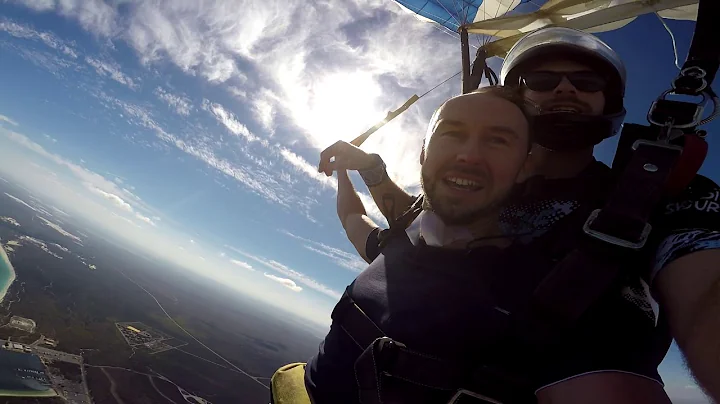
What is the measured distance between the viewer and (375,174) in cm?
307

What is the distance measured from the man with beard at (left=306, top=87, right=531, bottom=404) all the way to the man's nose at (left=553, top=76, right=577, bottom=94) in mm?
226

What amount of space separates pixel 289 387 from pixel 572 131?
7.64ft

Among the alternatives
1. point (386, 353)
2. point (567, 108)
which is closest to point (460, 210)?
point (386, 353)

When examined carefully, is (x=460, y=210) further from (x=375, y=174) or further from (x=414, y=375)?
(x=375, y=174)

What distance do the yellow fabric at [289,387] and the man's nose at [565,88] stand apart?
241 cm

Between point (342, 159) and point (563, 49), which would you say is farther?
point (342, 159)

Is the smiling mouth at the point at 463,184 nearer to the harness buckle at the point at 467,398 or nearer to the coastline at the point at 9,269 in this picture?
the harness buckle at the point at 467,398

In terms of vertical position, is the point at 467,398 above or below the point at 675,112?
below

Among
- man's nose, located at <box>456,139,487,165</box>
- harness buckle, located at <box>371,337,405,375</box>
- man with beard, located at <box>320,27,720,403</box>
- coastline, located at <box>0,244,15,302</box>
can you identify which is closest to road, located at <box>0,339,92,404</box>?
coastline, located at <box>0,244,15,302</box>

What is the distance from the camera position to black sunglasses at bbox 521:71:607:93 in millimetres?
1861

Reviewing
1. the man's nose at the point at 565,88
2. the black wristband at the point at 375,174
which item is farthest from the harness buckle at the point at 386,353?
the black wristband at the point at 375,174

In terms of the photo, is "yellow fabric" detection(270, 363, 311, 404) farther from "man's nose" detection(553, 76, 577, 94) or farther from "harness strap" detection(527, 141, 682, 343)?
"man's nose" detection(553, 76, 577, 94)

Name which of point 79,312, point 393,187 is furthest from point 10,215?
point 393,187

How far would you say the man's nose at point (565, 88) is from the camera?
1811mm
